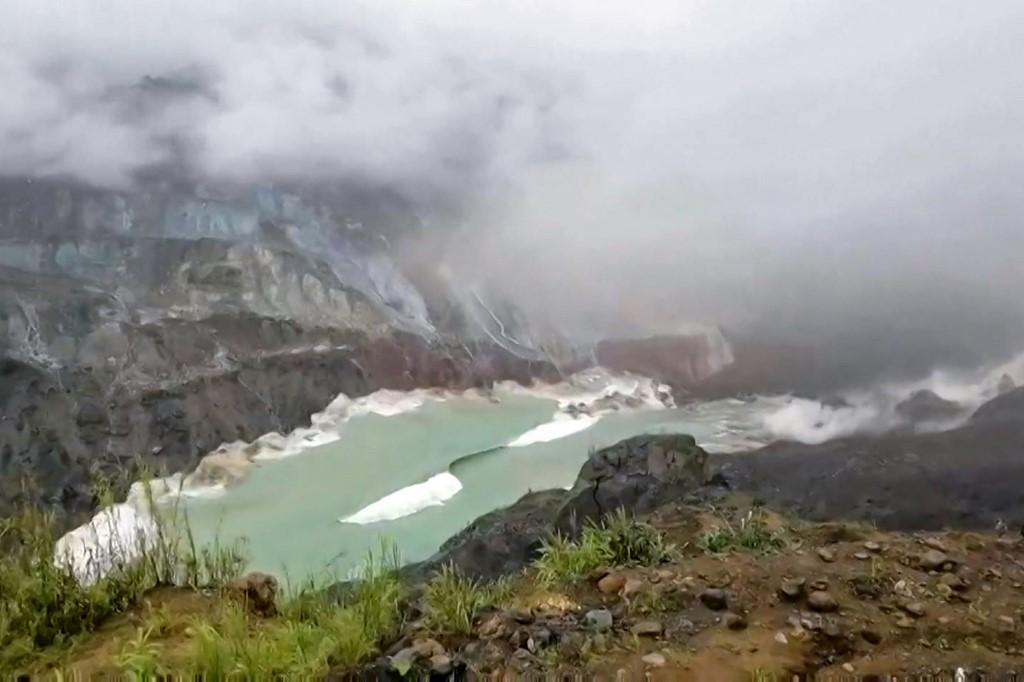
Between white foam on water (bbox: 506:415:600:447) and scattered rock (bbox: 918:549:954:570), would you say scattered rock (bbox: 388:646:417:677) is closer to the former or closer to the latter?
scattered rock (bbox: 918:549:954:570)

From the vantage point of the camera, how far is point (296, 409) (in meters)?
12.1

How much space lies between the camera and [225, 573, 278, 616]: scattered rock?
429 centimetres

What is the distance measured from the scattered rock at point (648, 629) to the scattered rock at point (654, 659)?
0.54 feet

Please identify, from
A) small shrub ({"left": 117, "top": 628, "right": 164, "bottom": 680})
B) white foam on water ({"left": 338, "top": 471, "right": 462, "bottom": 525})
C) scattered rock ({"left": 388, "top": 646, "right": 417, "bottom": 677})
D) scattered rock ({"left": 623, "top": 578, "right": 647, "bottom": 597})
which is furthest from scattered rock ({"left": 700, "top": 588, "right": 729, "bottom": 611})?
white foam on water ({"left": 338, "top": 471, "right": 462, "bottom": 525})

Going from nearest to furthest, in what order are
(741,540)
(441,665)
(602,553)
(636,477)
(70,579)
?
(441,665), (70,579), (602,553), (741,540), (636,477)

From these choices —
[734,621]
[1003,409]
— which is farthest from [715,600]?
[1003,409]

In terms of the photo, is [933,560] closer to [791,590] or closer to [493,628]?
[791,590]

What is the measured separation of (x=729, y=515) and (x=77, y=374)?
1062 centimetres

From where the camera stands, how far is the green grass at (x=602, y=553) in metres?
4.39

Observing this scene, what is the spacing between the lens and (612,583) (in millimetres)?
4137

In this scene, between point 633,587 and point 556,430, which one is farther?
point 556,430

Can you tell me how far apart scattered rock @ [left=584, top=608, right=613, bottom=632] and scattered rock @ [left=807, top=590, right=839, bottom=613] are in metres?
0.90

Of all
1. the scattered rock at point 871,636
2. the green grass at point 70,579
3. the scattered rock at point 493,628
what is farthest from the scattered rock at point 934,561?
the green grass at point 70,579

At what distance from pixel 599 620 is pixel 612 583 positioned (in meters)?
0.43
